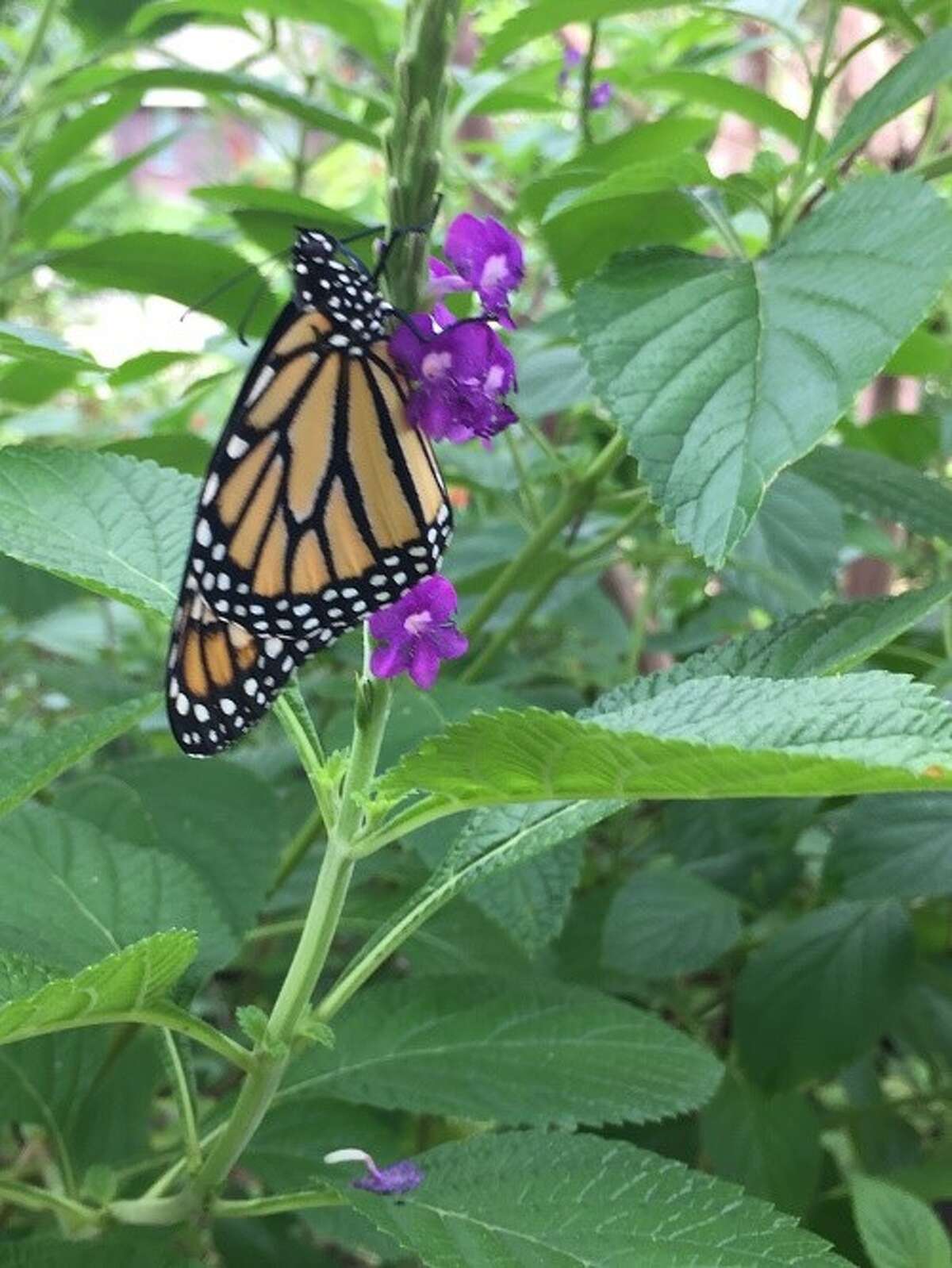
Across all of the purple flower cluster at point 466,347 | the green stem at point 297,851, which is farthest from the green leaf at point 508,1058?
the purple flower cluster at point 466,347

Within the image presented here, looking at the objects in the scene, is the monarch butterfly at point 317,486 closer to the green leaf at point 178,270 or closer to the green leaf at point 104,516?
the green leaf at point 104,516

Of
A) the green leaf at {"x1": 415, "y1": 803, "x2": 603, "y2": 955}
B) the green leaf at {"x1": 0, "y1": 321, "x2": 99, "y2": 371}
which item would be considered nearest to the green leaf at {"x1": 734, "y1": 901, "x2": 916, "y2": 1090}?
the green leaf at {"x1": 415, "y1": 803, "x2": 603, "y2": 955}

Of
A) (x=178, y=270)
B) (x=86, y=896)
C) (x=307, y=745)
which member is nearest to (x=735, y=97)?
(x=178, y=270)

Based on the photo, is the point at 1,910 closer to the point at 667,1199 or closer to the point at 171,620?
the point at 171,620

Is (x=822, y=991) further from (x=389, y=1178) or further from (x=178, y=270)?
(x=178, y=270)

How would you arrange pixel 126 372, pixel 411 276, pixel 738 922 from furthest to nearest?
pixel 738 922
pixel 126 372
pixel 411 276

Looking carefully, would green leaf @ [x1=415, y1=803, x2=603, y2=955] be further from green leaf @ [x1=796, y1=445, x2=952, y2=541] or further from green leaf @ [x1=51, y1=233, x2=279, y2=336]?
green leaf @ [x1=51, y1=233, x2=279, y2=336]

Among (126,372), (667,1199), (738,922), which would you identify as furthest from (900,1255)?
(126,372)
